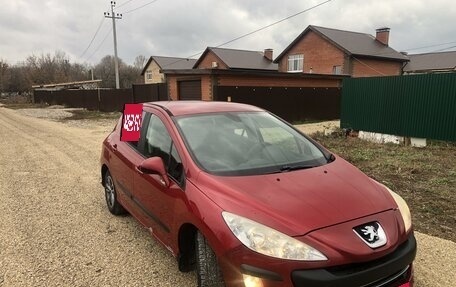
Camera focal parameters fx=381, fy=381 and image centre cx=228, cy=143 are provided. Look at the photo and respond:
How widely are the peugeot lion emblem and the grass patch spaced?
2.29 m

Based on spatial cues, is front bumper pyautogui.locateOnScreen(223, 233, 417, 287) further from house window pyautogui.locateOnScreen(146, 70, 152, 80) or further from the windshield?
house window pyautogui.locateOnScreen(146, 70, 152, 80)

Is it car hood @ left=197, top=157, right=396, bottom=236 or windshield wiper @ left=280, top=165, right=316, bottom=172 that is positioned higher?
windshield wiper @ left=280, top=165, right=316, bottom=172

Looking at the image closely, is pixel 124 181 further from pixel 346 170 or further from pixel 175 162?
pixel 346 170

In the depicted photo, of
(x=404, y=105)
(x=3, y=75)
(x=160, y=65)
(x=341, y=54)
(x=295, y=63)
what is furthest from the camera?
(x=3, y=75)

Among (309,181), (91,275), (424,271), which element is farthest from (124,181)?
(424,271)

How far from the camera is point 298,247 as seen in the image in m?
2.23

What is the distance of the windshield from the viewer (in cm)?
313

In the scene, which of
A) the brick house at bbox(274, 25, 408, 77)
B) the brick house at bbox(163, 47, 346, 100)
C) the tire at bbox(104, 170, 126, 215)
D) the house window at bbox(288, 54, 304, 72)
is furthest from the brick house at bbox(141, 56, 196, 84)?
the tire at bbox(104, 170, 126, 215)

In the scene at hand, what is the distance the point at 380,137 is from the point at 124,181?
33.5 ft

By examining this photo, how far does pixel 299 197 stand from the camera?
2621 mm

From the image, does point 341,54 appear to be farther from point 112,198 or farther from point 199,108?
point 199,108

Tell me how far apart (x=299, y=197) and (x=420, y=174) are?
5422 millimetres

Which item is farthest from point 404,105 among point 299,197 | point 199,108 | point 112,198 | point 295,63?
point 295,63

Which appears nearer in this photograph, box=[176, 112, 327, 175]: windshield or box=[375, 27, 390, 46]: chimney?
box=[176, 112, 327, 175]: windshield
